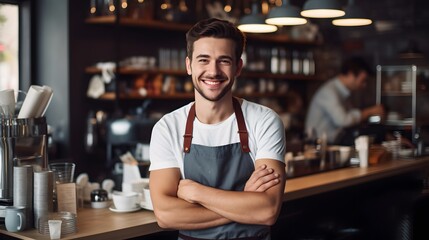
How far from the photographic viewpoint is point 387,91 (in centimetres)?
814

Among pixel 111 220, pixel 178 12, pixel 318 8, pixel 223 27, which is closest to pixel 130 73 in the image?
pixel 178 12

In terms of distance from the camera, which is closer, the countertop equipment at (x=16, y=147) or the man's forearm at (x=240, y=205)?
the man's forearm at (x=240, y=205)

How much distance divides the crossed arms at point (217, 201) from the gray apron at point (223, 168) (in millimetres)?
46

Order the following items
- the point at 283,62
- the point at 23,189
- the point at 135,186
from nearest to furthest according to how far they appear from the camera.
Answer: the point at 23,189 → the point at 135,186 → the point at 283,62

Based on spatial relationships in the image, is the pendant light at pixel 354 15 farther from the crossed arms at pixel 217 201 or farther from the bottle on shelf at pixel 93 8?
the bottle on shelf at pixel 93 8

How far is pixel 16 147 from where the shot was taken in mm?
2881

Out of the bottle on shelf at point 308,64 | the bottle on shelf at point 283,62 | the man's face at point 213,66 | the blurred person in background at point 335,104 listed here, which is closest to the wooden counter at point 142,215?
the man's face at point 213,66

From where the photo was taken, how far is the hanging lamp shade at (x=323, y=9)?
13.4 ft

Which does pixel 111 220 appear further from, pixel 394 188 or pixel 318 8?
pixel 394 188

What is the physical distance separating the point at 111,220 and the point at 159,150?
0.60 metres

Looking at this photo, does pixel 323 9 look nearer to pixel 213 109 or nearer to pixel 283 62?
pixel 213 109

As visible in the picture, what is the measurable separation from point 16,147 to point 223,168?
1.06 meters

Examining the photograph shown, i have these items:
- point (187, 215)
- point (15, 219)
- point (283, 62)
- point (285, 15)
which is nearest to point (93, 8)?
point (285, 15)

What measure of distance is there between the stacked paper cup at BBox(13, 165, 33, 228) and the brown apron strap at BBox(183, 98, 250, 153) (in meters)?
0.79
